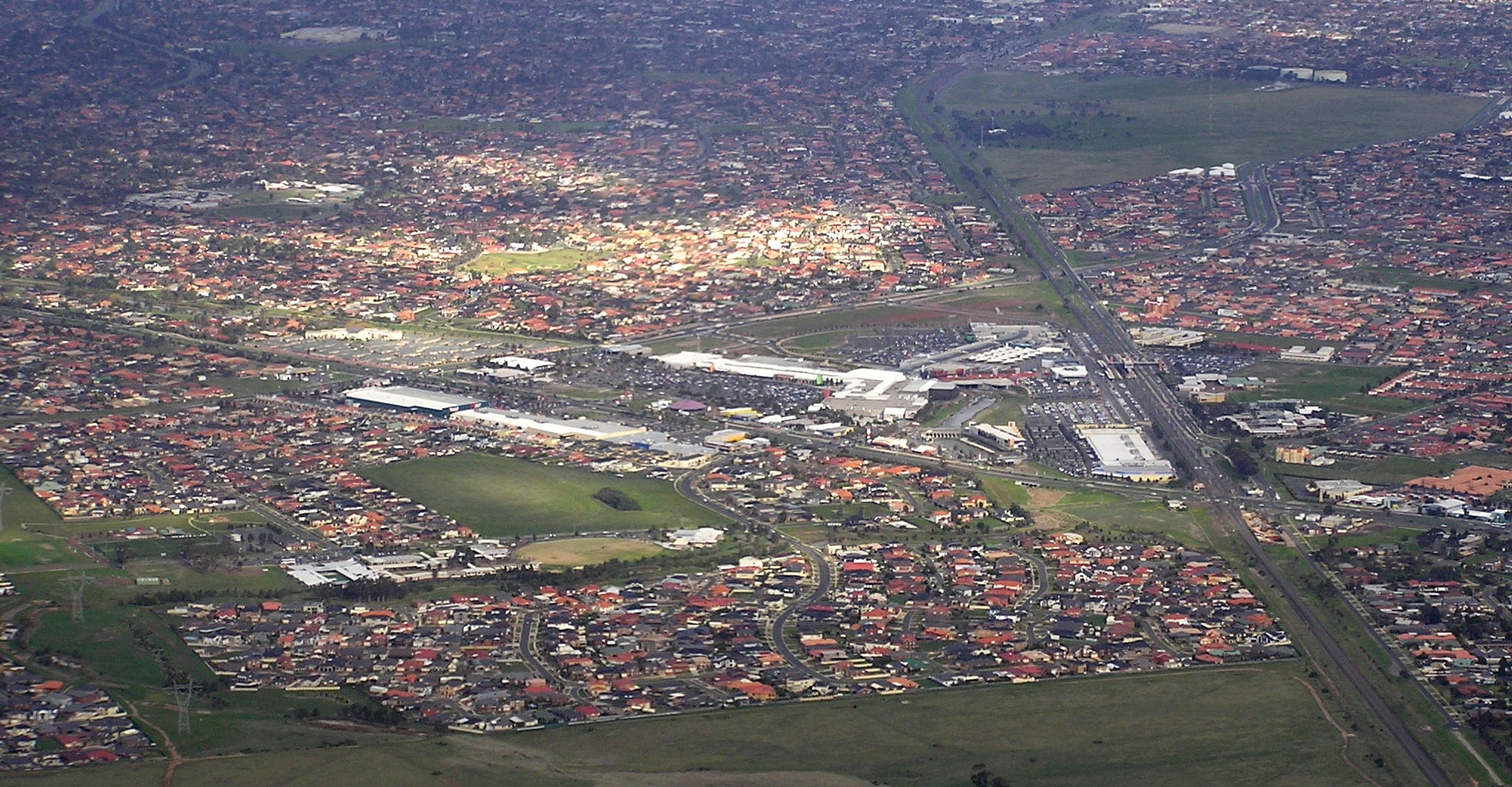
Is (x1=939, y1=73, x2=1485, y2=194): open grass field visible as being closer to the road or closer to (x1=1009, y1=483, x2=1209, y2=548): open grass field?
(x1=1009, y1=483, x2=1209, y2=548): open grass field

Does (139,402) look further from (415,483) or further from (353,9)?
(353,9)

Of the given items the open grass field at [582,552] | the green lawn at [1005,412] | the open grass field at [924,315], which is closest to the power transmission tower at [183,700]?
the open grass field at [582,552]

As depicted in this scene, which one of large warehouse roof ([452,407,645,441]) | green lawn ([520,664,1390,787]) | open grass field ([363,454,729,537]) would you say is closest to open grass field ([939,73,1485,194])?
large warehouse roof ([452,407,645,441])

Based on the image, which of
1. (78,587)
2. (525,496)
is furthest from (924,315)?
(78,587)

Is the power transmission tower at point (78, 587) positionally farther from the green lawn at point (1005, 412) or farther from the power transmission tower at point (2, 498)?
the green lawn at point (1005, 412)

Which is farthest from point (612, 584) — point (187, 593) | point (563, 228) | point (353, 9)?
point (353, 9)

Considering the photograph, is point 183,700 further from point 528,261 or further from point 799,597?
point 528,261
